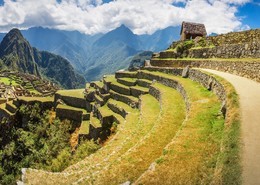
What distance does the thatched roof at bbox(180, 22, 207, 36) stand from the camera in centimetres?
4656

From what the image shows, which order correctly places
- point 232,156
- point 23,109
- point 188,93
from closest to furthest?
Answer: point 232,156, point 188,93, point 23,109

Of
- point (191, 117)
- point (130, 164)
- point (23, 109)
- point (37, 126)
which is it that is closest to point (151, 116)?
point (191, 117)

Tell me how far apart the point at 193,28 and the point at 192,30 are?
54 cm

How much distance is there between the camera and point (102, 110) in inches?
1200

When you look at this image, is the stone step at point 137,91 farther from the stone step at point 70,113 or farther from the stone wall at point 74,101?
the stone wall at point 74,101

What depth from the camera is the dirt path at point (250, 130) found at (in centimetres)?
787

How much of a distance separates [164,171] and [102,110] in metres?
21.2

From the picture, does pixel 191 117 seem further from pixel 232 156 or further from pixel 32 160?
pixel 32 160

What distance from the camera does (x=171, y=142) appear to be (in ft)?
39.5

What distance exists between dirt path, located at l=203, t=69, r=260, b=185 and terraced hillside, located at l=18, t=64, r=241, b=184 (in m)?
0.27

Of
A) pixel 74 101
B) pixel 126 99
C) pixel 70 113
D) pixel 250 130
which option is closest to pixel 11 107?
pixel 74 101

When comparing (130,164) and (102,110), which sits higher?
(130,164)

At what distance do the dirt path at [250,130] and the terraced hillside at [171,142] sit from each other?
274 mm

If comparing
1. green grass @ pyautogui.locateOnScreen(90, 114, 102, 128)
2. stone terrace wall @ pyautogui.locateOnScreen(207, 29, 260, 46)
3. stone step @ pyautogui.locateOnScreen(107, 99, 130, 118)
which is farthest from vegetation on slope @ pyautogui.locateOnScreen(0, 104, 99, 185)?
stone terrace wall @ pyautogui.locateOnScreen(207, 29, 260, 46)
